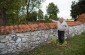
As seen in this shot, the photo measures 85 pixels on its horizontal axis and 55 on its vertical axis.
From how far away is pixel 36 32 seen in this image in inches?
424

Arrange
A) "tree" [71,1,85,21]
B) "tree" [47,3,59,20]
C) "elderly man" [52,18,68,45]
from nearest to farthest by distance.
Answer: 1. "elderly man" [52,18,68,45]
2. "tree" [71,1,85,21]
3. "tree" [47,3,59,20]

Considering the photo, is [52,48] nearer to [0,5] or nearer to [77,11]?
[0,5]

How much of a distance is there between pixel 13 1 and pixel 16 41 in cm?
210

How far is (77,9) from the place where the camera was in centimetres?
2422

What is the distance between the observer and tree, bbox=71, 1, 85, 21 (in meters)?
24.0

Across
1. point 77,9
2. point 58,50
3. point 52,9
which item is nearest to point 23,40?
point 58,50

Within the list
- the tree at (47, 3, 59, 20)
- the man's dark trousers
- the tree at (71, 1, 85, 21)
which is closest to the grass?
the man's dark trousers

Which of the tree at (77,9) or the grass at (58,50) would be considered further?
the tree at (77,9)

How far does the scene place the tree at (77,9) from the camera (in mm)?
24003

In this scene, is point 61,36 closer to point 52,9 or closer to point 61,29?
point 61,29

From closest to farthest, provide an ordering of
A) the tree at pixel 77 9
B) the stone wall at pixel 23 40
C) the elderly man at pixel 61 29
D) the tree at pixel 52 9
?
the stone wall at pixel 23 40 → the elderly man at pixel 61 29 → the tree at pixel 77 9 → the tree at pixel 52 9

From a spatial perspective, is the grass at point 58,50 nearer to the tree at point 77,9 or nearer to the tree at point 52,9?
the tree at point 77,9

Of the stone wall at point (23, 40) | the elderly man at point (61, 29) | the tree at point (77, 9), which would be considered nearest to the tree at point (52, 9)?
the tree at point (77, 9)

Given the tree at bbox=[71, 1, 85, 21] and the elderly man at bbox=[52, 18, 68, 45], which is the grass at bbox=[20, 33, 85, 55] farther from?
the tree at bbox=[71, 1, 85, 21]
